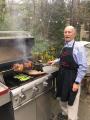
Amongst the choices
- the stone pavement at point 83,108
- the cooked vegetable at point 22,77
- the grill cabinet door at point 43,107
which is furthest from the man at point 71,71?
the cooked vegetable at point 22,77

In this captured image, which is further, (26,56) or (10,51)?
(26,56)

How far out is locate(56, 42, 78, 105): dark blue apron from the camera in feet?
7.59

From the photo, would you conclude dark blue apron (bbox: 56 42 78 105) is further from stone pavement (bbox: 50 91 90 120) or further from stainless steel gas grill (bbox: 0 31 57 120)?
stone pavement (bbox: 50 91 90 120)

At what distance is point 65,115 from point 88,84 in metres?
0.57

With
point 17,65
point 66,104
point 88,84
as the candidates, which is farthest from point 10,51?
point 88,84

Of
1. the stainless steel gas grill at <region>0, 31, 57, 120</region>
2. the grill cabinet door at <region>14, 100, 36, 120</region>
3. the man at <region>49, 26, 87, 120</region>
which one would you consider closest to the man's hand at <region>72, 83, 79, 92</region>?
the man at <region>49, 26, 87, 120</region>

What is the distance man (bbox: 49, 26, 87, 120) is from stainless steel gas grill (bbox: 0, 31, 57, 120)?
0.17 meters

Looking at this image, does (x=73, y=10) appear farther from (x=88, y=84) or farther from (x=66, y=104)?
(x=66, y=104)

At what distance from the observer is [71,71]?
235 cm

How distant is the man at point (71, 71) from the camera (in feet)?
7.48

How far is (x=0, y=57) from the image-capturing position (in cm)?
215

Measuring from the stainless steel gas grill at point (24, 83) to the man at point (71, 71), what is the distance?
17cm

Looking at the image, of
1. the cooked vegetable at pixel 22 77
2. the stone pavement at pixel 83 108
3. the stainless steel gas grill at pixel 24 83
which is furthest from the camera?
the stone pavement at pixel 83 108

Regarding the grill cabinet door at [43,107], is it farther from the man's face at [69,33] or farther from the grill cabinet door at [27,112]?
the man's face at [69,33]
